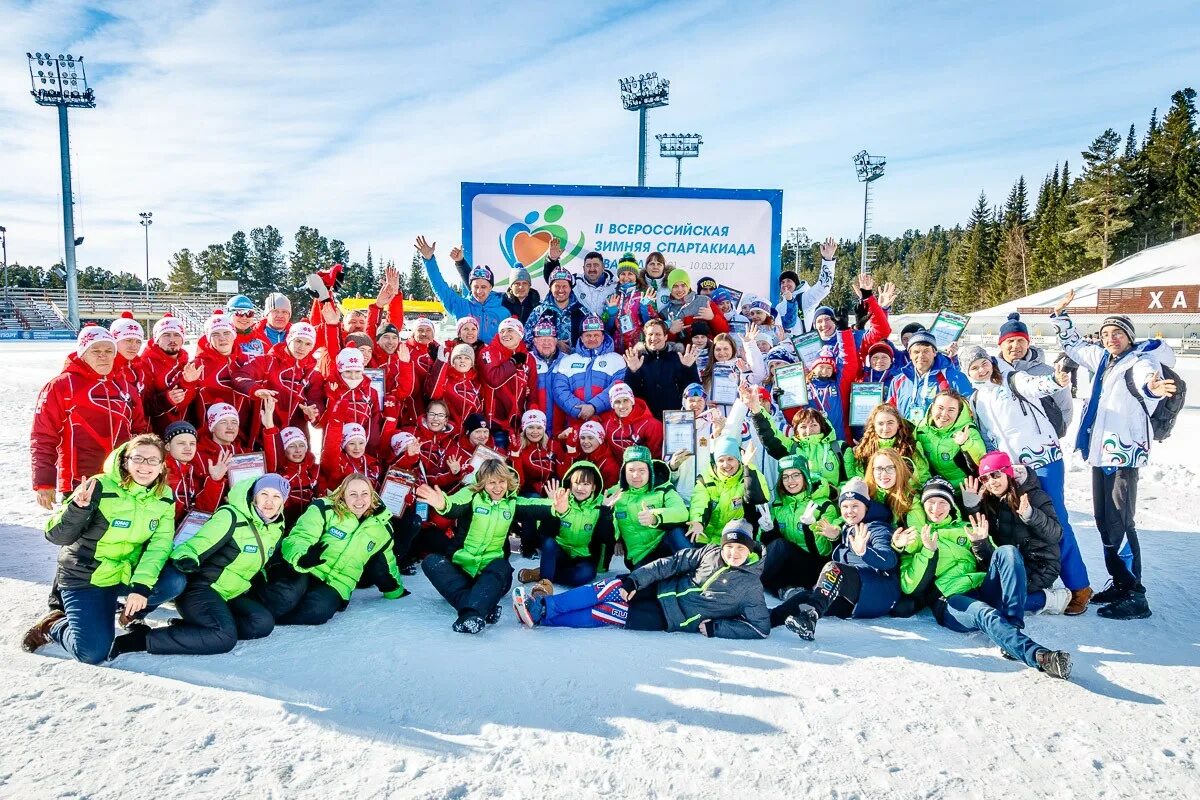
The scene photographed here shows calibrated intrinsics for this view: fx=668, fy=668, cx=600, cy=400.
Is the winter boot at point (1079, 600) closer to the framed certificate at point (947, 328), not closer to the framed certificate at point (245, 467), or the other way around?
the framed certificate at point (947, 328)

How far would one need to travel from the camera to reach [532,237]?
30.4 feet

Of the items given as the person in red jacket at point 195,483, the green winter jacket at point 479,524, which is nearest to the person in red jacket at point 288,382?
the person in red jacket at point 195,483

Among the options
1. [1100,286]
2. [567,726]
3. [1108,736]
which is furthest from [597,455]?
[1100,286]

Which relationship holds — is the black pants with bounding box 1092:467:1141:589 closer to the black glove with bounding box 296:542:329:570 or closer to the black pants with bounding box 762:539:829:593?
the black pants with bounding box 762:539:829:593

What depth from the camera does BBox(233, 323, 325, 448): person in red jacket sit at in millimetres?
5355

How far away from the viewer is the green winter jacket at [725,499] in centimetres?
492

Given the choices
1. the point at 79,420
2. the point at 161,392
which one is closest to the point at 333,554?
the point at 79,420

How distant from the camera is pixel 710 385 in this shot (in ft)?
20.5

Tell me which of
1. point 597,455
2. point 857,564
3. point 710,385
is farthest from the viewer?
point 710,385

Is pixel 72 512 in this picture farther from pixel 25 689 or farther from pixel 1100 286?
pixel 1100 286

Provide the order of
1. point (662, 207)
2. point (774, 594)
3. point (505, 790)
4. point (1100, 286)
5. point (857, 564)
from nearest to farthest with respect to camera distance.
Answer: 1. point (505, 790)
2. point (857, 564)
3. point (774, 594)
4. point (662, 207)
5. point (1100, 286)

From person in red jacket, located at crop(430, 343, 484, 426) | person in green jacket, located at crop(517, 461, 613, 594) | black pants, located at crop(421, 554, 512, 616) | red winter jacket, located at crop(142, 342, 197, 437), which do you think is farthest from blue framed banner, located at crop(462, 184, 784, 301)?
black pants, located at crop(421, 554, 512, 616)

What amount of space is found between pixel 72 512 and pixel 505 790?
9.35 ft

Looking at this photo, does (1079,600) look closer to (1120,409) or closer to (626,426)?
(1120,409)
